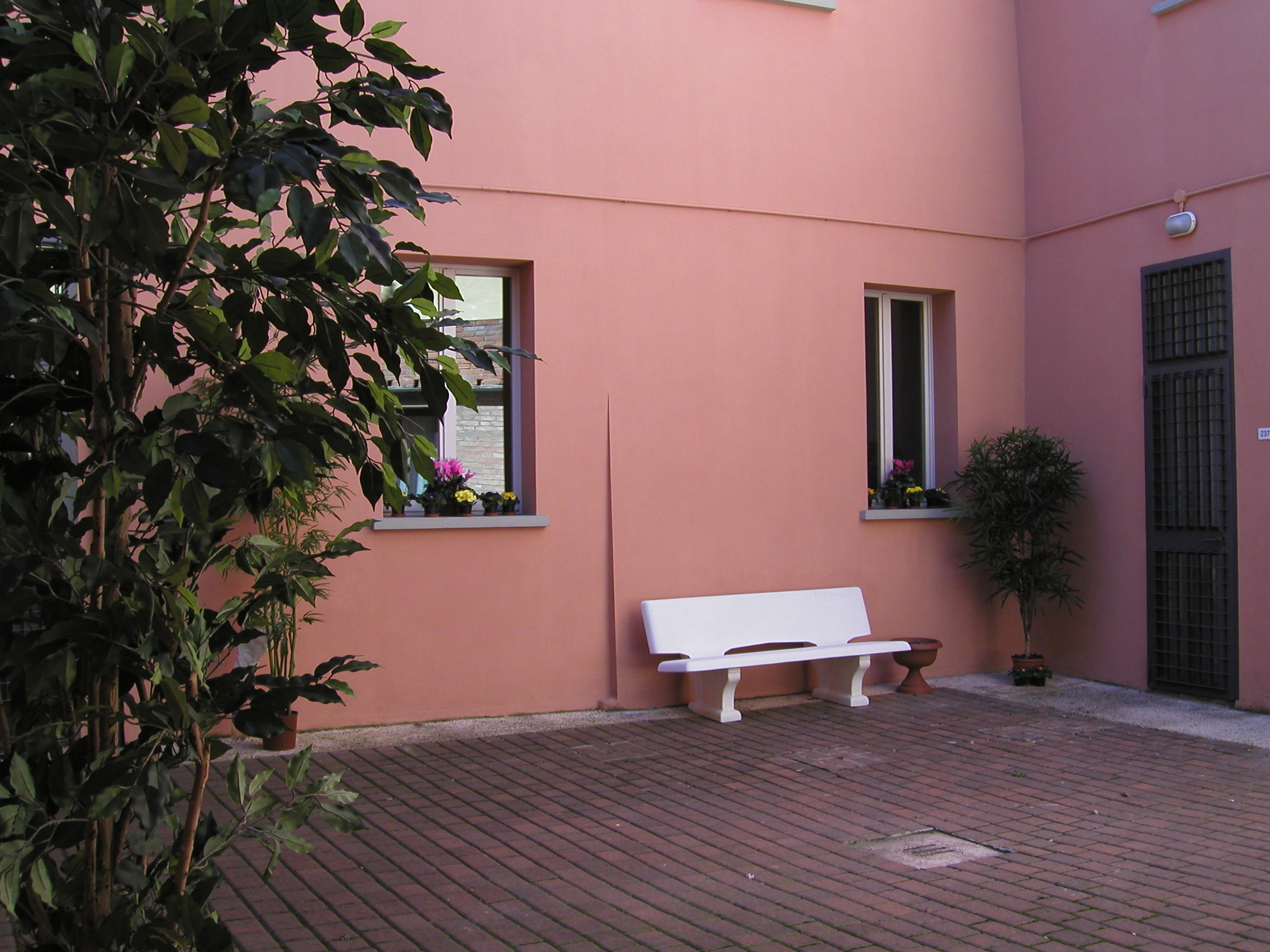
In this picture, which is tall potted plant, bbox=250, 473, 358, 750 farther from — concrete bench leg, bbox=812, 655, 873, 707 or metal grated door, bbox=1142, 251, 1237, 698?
metal grated door, bbox=1142, 251, 1237, 698

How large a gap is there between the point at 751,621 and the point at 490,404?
2405mm

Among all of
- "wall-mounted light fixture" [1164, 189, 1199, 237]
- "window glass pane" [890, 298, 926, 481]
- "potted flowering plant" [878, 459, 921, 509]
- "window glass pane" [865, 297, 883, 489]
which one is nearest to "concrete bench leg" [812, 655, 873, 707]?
"potted flowering plant" [878, 459, 921, 509]

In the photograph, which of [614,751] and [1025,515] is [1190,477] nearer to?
[1025,515]

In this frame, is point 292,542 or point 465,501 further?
point 465,501

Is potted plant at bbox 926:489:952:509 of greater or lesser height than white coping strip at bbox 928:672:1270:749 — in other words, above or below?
above

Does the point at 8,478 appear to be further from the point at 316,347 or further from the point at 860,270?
the point at 860,270

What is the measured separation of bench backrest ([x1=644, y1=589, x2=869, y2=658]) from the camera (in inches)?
300

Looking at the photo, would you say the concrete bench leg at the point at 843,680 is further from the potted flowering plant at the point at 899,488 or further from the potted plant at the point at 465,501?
the potted plant at the point at 465,501

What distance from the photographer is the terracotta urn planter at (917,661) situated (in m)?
8.24

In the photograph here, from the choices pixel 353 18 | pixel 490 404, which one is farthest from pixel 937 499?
pixel 353 18

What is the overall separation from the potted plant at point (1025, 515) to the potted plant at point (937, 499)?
208 millimetres

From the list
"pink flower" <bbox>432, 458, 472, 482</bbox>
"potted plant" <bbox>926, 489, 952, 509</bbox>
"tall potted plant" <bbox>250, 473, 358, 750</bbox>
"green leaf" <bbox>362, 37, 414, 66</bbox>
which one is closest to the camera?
"green leaf" <bbox>362, 37, 414, 66</bbox>

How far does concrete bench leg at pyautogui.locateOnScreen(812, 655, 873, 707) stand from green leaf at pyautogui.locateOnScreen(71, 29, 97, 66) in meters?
6.65

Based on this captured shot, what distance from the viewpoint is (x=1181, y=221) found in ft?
26.0
